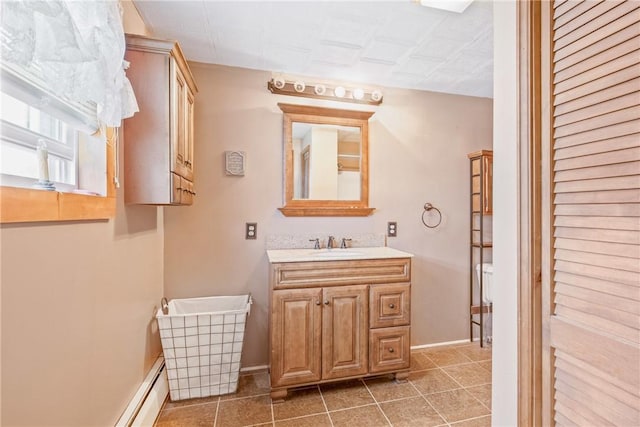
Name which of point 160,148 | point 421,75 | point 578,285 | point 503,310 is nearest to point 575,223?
point 578,285

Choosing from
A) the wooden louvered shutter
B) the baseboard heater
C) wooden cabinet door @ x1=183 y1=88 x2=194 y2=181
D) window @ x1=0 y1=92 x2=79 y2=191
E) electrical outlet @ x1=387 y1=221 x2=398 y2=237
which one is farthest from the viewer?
electrical outlet @ x1=387 y1=221 x2=398 y2=237

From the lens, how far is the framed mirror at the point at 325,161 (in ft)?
7.60

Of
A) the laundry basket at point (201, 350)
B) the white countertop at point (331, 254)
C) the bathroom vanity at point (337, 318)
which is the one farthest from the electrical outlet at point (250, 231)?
the laundry basket at point (201, 350)

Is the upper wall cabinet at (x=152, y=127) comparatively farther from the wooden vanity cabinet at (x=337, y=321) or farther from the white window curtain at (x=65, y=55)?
the wooden vanity cabinet at (x=337, y=321)

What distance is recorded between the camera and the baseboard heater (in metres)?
1.47

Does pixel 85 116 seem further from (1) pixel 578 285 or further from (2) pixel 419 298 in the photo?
(2) pixel 419 298

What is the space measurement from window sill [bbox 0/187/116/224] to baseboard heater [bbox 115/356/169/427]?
99 centimetres

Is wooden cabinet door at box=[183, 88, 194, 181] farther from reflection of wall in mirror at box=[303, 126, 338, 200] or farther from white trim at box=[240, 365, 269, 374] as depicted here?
white trim at box=[240, 365, 269, 374]

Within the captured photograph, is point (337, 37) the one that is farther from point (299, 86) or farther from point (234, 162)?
point (234, 162)

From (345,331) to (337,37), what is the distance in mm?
1896

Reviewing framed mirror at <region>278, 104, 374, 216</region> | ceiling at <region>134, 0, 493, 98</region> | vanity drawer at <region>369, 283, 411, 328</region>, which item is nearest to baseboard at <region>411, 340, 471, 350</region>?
Result: vanity drawer at <region>369, 283, 411, 328</region>

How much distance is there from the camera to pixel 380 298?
2.02m

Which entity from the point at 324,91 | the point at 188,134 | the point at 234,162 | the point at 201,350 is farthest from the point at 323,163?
the point at 201,350

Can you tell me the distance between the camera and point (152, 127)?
4.99 feet
